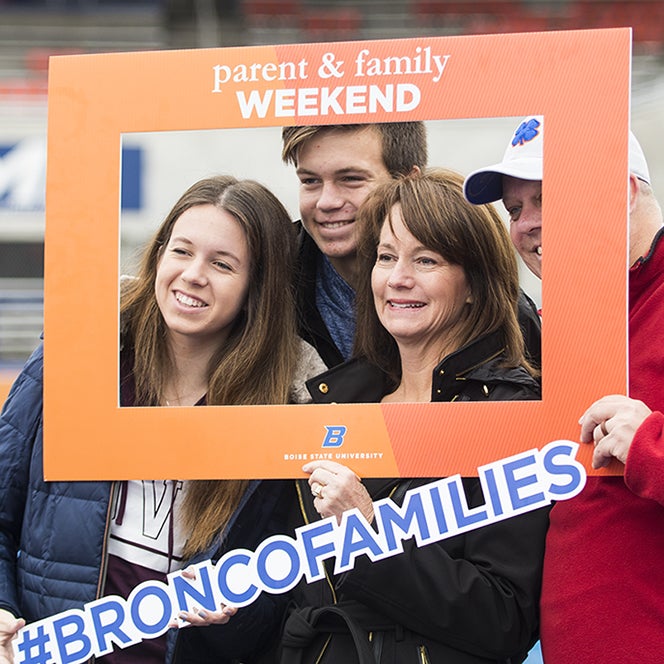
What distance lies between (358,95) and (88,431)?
2.47ft

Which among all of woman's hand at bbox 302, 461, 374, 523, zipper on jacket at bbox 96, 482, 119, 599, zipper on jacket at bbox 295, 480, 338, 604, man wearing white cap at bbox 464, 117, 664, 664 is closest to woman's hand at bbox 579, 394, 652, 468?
man wearing white cap at bbox 464, 117, 664, 664

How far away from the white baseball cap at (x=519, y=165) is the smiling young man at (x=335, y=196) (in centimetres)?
10

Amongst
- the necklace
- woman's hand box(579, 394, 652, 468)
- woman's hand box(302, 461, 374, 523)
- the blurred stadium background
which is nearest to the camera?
woman's hand box(579, 394, 652, 468)

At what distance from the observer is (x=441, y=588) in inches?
63.6

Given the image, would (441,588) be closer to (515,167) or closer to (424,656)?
(424,656)

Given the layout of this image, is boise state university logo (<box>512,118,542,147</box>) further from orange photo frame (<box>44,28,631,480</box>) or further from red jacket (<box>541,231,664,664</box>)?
red jacket (<box>541,231,664,664</box>)

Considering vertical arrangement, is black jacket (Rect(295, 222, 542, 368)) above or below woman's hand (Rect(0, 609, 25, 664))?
above

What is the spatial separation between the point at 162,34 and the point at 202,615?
11.6 metres

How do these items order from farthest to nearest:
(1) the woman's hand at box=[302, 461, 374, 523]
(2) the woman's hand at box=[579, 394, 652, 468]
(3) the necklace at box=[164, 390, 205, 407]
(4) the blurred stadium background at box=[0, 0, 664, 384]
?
(4) the blurred stadium background at box=[0, 0, 664, 384]
(3) the necklace at box=[164, 390, 205, 407]
(1) the woman's hand at box=[302, 461, 374, 523]
(2) the woman's hand at box=[579, 394, 652, 468]

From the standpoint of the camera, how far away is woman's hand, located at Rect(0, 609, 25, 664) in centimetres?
175

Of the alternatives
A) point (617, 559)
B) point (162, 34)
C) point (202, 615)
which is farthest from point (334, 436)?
point (162, 34)

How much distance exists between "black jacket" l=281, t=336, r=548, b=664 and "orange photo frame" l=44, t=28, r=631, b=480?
0.14ft

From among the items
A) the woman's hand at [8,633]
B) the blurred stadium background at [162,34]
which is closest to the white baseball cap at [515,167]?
the woman's hand at [8,633]

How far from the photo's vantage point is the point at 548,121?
1.64m
